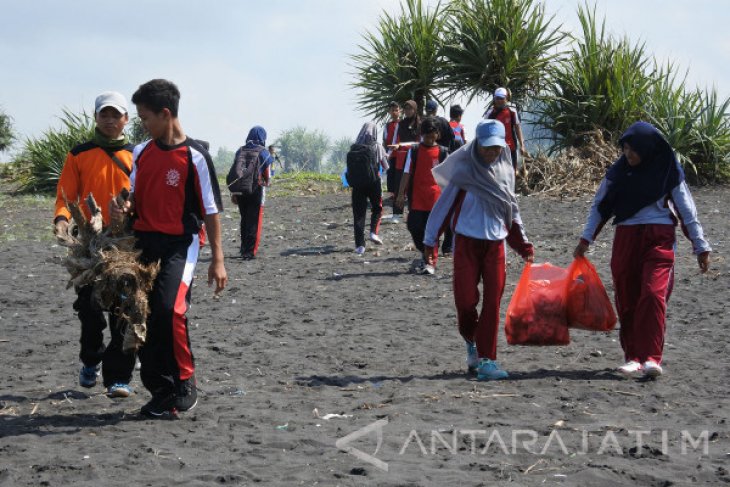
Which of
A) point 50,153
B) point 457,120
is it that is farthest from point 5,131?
point 457,120

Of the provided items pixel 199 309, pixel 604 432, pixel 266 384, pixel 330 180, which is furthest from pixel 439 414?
pixel 330 180

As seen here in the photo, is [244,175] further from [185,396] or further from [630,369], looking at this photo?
[185,396]

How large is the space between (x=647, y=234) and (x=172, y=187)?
124 inches

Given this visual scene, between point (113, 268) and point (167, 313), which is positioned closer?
point (113, 268)

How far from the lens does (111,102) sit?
603 cm

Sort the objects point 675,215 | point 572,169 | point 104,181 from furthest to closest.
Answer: point 572,169
point 675,215
point 104,181

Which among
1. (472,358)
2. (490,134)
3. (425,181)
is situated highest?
(490,134)

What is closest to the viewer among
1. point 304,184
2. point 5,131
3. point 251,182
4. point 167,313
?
point 167,313

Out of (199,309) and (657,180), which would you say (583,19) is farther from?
(657,180)

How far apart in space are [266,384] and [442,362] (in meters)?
1.40

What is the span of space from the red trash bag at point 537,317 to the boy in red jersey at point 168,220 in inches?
88.6

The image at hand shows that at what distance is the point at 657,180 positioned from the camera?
6895 mm

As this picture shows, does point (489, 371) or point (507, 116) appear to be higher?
point (507, 116)

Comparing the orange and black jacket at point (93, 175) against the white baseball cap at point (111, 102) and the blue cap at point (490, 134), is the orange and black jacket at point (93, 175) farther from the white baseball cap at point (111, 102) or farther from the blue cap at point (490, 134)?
the blue cap at point (490, 134)
